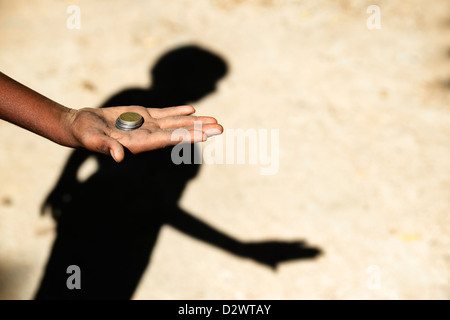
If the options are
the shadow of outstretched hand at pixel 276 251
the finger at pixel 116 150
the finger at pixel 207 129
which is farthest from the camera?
the shadow of outstretched hand at pixel 276 251

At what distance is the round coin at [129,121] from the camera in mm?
2531

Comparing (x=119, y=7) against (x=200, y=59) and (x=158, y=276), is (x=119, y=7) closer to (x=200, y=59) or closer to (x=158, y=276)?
(x=200, y=59)

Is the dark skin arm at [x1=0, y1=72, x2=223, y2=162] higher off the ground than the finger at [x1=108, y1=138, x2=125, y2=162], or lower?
higher

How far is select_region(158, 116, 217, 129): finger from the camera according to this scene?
256cm

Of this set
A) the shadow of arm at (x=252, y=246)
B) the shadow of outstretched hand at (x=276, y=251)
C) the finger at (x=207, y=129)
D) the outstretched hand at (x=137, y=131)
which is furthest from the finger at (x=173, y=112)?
the shadow of outstretched hand at (x=276, y=251)

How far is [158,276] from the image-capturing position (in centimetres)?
343

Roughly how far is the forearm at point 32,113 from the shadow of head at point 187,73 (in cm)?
249

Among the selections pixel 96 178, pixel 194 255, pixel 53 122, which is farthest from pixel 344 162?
pixel 53 122

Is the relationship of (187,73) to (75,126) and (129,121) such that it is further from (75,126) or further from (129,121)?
(75,126)

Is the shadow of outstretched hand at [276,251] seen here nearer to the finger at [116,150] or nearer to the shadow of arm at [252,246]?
the shadow of arm at [252,246]

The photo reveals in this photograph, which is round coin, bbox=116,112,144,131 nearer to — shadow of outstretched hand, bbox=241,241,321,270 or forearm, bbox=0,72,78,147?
forearm, bbox=0,72,78,147

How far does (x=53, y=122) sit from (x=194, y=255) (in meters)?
1.71

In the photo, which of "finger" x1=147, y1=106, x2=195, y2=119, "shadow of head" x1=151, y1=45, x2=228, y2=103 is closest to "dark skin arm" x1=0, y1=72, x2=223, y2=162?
"finger" x1=147, y1=106, x2=195, y2=119

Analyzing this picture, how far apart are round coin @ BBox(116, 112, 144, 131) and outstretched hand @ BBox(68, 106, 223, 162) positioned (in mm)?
28
